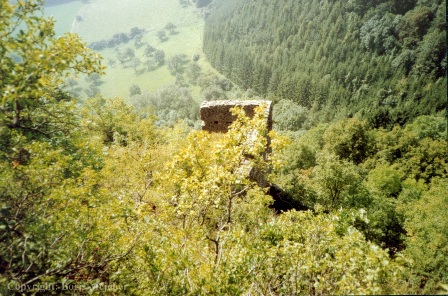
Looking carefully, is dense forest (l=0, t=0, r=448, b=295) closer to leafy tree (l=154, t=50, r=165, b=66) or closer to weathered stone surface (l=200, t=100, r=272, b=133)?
weathered stone surface (l=200, t=100, r=272, b=133)

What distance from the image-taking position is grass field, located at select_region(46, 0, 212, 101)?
435 feet

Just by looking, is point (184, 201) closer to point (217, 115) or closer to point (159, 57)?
point (217, 115)

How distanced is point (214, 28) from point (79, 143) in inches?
6069

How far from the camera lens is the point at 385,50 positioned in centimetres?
9444

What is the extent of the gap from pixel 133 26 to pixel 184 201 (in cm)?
19393

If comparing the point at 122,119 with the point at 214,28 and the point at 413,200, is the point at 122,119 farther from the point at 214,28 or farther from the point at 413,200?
the point at 214,28

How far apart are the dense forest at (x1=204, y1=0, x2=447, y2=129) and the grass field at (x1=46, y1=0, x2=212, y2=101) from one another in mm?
26305

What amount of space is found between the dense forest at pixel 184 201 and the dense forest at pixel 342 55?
3063 centimetres

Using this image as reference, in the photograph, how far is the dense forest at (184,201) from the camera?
462cm

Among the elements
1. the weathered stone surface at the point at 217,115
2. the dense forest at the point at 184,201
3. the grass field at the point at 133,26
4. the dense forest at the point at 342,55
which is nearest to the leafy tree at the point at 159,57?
the grass field at the point at 133,26

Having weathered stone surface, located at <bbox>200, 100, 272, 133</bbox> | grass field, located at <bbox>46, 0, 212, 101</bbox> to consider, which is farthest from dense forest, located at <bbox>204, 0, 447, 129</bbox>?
weathered stone surface, located at <bbox>200, 100, 272, 133</bbox>

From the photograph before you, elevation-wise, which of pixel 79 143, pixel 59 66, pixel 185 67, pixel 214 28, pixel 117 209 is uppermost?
pixel 59 66

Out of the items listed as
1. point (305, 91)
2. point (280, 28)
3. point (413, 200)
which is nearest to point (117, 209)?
point (413, 200)

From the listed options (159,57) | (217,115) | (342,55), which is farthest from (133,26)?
(217,115)
